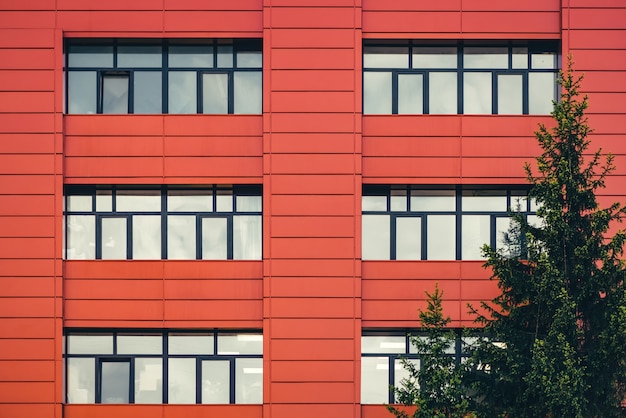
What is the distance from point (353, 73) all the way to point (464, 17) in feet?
10.4

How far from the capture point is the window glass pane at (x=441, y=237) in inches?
704

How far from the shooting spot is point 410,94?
18172mm

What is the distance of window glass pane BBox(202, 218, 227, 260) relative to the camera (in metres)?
17.9

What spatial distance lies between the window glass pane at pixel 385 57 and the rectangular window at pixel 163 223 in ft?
14.3

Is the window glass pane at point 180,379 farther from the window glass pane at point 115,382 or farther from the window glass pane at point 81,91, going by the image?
the window glass pane at point 81,91

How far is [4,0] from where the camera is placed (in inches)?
701

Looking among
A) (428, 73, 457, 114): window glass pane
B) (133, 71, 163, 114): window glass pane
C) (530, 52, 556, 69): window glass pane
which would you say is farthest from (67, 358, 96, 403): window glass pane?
(530, 52, 556, 69): window glass pane

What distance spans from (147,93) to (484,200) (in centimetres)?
900

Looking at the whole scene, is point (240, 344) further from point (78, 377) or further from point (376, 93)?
point (376, 93)

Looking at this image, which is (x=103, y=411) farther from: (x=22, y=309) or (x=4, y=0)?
(x=4, y=0)

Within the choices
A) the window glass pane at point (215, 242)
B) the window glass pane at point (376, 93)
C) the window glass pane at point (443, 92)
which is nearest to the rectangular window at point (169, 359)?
the window glass pane at point (215, 242)

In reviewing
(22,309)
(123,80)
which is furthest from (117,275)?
(123,80)

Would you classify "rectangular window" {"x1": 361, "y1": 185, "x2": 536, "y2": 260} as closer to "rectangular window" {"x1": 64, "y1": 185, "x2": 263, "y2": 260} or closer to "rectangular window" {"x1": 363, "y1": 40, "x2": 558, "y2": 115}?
"rectangular window" {"x1": 363, "y1": 40, "x2": 558, "y2": 115}

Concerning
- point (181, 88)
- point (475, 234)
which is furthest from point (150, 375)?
point (475, 234)
